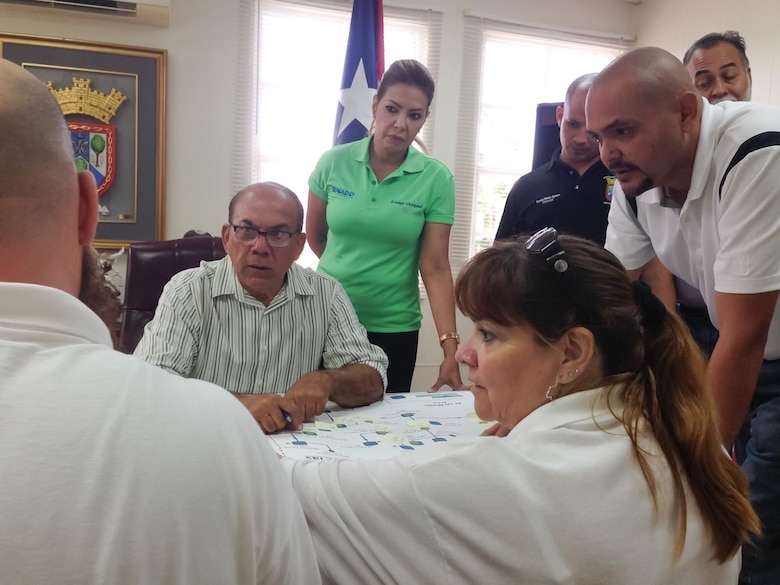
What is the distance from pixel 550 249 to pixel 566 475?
36 cm

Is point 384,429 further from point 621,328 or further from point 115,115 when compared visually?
point 115,115

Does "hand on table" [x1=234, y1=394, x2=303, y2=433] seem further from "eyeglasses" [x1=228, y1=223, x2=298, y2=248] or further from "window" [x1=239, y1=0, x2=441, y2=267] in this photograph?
"window" [x1=239, y1=0, x2=441, y2=267]

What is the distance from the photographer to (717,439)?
36.3 inches

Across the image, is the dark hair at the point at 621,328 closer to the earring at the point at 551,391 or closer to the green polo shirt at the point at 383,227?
the earring at the point at 551,391

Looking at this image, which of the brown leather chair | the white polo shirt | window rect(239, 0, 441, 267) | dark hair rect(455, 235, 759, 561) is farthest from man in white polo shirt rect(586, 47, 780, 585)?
window rect(239, 0, 441, 267)

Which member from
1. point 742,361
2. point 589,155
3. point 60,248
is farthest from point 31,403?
point 589,155

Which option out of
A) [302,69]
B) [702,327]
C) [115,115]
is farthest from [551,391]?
[302,69]

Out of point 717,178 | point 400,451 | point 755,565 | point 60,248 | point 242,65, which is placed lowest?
point 755,565

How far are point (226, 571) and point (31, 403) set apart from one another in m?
0.23

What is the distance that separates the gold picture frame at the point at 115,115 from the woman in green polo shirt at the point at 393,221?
190 cm

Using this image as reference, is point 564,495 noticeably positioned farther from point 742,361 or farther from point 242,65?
point 242,65

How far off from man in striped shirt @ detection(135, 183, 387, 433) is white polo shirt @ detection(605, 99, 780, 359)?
2.90ft

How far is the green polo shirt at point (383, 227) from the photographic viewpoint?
2.27m

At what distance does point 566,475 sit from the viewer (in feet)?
2.61
